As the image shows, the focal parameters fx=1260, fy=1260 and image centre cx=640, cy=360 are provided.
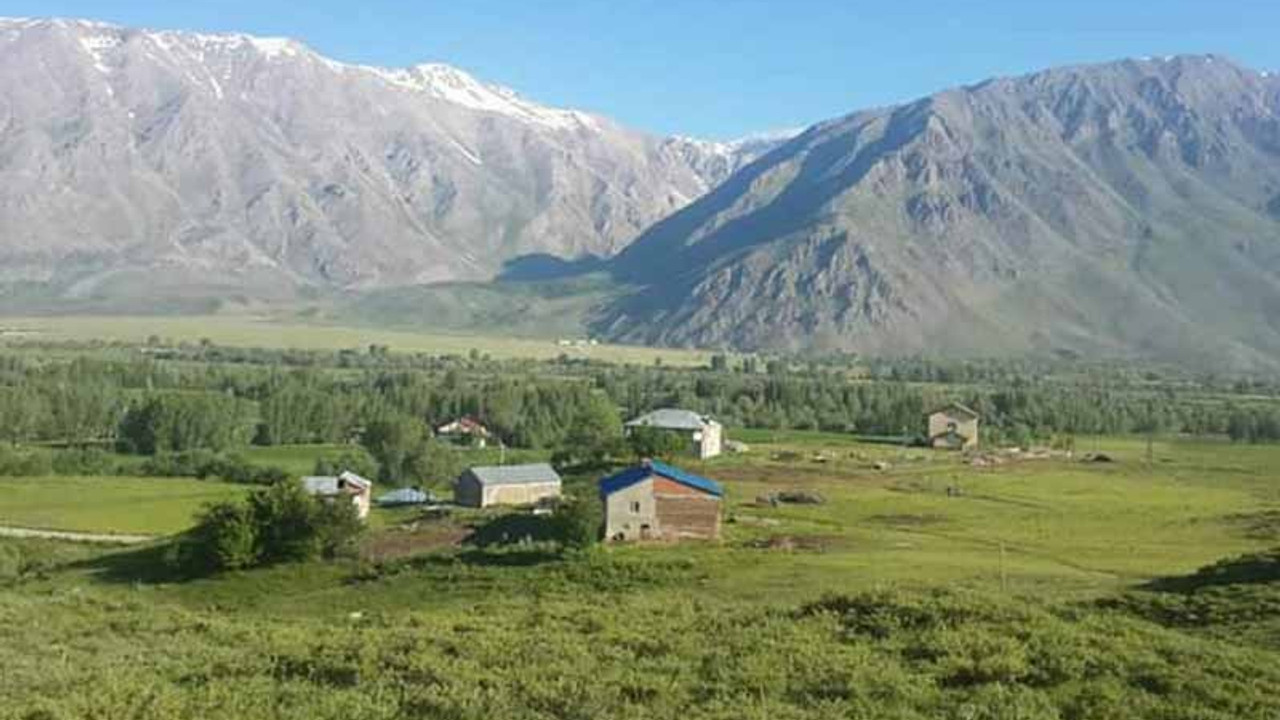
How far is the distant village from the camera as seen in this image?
6731cm

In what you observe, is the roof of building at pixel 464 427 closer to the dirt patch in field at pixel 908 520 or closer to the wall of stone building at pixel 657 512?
the dirt patch in field at pixel 908 520

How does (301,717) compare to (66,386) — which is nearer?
(301,717)

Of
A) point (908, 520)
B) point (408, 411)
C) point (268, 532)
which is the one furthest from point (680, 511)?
point (408, 411)

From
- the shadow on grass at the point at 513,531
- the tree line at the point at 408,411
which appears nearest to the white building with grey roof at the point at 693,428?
the tree line at the point at 408,411

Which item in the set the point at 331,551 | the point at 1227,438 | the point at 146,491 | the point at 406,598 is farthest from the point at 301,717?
the point at 1227,438

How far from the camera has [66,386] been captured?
149875mm

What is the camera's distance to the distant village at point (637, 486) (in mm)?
67312

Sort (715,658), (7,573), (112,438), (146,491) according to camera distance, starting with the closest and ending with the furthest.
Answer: (715,658) → (7,573) → (146,491) → (112,438)

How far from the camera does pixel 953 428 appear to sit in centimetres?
15138

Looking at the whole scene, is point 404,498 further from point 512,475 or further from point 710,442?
point 710,442

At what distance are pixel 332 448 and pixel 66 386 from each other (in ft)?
126

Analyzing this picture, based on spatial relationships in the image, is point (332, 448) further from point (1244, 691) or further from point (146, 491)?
point (1244, 691)

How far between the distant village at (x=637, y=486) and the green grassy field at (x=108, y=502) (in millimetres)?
9593

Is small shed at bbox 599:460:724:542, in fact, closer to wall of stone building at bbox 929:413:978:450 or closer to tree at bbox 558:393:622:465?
tree at bbox 558:393:622:465
